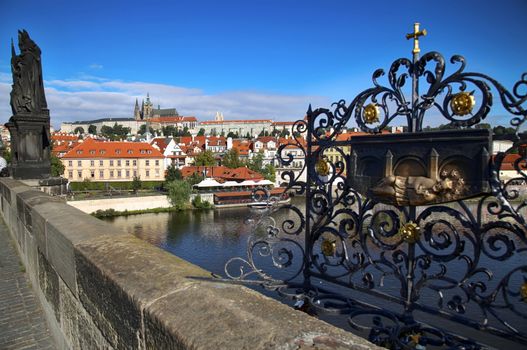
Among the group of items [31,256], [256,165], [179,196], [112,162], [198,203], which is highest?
[31,256]

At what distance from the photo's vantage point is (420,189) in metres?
1.97

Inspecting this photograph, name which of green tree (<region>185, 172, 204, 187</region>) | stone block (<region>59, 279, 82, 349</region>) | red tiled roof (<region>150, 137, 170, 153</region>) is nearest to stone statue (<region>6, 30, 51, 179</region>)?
stone block (<region>59, 279, 82, 349</region>)

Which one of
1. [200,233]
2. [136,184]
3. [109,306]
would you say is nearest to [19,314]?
[109,306]

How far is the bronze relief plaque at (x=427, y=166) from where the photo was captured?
186 cm

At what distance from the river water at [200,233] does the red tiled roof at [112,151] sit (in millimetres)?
16144

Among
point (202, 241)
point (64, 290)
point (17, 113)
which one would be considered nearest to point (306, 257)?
point (64, 290)

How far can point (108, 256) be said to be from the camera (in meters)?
2.18

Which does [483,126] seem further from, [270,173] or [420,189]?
[270,173]

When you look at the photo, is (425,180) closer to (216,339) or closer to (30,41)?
(216,339)

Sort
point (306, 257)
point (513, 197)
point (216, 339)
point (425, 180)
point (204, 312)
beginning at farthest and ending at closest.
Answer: point (306, 257)
point (425, 180)
point (513, 197)
point (204, 312)
point (216, 339)

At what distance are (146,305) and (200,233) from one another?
2918cm

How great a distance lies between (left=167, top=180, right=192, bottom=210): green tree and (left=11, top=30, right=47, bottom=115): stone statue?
32.2 meters

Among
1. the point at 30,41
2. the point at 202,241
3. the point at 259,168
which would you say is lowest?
the point at 202,241

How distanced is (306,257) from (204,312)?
58.3 inches
